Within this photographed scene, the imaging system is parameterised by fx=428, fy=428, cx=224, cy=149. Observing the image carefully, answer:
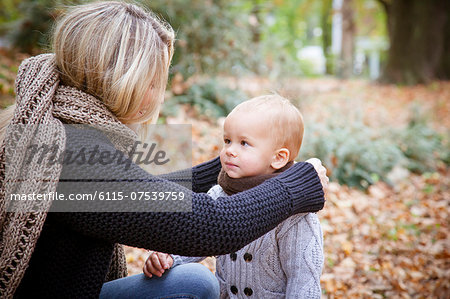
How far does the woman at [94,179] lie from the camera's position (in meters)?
1.42

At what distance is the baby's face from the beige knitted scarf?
0.61 m

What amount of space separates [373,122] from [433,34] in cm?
737

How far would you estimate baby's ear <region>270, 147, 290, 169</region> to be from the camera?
197cm

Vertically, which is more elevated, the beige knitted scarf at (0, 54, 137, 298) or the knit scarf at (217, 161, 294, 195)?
the beige knitted scarf at (0, 54, 137, 298)

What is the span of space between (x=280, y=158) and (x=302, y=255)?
0.45 metres

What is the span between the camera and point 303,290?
71.3 inches

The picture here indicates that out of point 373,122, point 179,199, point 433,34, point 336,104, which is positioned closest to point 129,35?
point 179,199

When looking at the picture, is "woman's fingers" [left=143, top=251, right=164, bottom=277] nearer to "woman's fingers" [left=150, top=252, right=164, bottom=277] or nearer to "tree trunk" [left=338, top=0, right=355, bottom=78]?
"woman's fingers" [left=150, top=252, right=164, bottom=277]

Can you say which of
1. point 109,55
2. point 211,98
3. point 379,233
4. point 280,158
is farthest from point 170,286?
point 211,98

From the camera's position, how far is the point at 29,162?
4.70 feet

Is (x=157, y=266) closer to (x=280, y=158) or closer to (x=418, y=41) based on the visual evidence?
(x=280, y=158)

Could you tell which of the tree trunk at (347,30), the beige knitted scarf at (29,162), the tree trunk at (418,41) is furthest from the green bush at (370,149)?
the tree trunk at (347,30)

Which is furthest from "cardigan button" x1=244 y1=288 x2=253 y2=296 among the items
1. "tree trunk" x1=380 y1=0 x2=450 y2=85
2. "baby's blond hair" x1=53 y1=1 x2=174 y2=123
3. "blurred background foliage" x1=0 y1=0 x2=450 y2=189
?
"tree trunk" x1=380 y1=0 x2=450 y2=85

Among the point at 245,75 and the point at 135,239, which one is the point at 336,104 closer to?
the point at 245,75
